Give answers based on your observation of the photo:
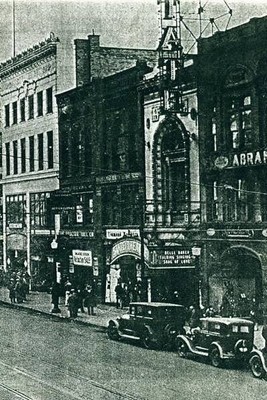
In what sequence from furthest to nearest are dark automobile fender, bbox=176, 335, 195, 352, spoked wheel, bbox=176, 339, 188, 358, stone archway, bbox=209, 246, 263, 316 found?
1. stone archway, bbox=209, 246, 263, 316
2. spoked wheel, bbox=176, 339, 188, 358
3. dark automobile fender, bbox=176, 335, 195, 352

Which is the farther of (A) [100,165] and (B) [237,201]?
(A) [100,165]

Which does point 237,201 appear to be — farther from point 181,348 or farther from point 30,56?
point 30,56

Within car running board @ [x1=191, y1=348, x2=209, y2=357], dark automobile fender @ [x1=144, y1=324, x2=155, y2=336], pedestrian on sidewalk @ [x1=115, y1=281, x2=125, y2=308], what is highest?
pedestrian on sidewalk @ [x1=115, y1=281, x2=125, y2=308]

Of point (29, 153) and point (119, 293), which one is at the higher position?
point (29, 153)

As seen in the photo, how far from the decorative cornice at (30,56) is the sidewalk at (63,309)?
13917mm

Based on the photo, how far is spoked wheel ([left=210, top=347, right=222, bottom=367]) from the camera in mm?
21456

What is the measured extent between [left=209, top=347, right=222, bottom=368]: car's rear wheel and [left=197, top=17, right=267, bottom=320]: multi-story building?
26.2 ft

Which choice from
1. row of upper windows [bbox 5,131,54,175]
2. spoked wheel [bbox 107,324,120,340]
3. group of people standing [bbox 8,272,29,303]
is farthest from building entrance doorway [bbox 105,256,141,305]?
row of upper windows [bbox 5,131,54,175]

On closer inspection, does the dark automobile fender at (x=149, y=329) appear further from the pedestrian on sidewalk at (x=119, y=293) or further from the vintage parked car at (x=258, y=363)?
the pedestrian on sidewalk at (x=119, y=293)

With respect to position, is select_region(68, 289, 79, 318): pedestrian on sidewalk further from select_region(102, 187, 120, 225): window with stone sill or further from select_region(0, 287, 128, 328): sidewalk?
select_region(102, 187, 120, 225): window with stone sill

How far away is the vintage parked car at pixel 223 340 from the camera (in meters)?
21.4

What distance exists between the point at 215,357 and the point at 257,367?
1.98 m

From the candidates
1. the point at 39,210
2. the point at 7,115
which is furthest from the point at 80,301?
the point at 7,115

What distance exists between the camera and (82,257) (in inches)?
1661
